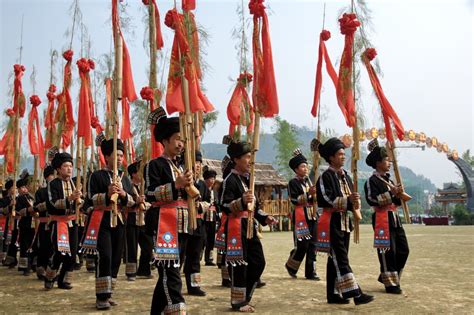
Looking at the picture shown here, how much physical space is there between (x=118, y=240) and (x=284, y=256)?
6549 mm

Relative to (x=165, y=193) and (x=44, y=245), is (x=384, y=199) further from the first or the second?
(x=44, y=245)

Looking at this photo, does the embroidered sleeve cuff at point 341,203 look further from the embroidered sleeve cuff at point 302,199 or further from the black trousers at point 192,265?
the embroidered sleeve cuff at point 302,199

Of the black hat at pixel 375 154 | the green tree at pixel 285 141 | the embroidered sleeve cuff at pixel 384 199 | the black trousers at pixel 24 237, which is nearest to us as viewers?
the embroidered sleeve cuff at pixel 384 199

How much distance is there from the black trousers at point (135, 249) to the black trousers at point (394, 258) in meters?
3.85

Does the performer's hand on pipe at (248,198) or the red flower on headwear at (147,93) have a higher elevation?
the red flower on headwear at (147,93)

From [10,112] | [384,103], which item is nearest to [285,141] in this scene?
[10,112]

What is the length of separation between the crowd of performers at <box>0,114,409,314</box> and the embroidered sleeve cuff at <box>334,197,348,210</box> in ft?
0.04

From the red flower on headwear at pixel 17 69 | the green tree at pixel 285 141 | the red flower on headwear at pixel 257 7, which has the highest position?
the green tree at pixel 285 141

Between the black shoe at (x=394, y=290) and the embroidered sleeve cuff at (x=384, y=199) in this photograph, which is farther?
the embroidered sleeve cuff at (x=384, y=199)

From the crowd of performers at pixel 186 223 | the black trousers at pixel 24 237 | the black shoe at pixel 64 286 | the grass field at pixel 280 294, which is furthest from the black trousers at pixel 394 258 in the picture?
the black trousers at pixel 24 237

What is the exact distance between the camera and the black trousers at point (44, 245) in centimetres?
738

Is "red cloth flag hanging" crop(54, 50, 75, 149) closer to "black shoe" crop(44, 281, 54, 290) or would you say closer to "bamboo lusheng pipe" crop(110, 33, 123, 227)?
"black shoe" crop(44, 281, 54, 290)

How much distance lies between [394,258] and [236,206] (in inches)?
97.6

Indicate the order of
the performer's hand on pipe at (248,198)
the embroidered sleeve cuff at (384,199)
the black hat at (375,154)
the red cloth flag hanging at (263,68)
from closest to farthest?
the performer's hand on pipe at (248,198) → the red cloth flag hanging at (263,68) → the embroidered sleeve cuff at (384,199) → the black hat at (375,154)
